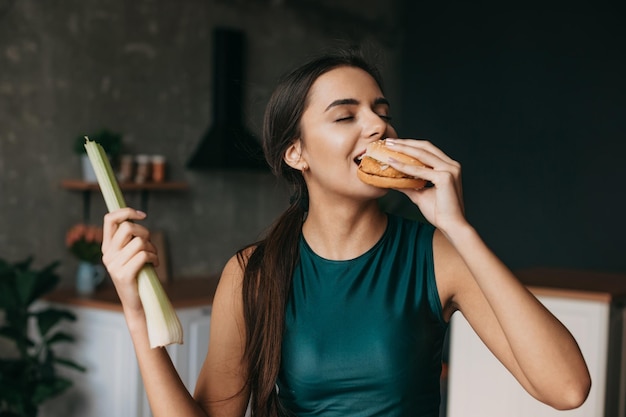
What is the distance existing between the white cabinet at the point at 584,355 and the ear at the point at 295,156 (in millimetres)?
1799

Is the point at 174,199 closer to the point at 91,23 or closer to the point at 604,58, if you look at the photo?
the point at 91,23

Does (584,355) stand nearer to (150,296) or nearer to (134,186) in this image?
(150,296)

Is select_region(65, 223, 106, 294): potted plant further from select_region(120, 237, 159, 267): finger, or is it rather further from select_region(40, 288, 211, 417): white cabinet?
select_region(120, 237, 159, 267): finger

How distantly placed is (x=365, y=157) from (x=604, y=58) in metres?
4.42

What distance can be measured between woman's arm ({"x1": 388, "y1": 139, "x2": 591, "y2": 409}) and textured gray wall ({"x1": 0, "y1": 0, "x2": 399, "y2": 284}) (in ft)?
6.45

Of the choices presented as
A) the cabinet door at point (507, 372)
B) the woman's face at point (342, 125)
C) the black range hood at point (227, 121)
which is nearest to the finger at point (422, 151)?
the woman's face at point (342, 125)

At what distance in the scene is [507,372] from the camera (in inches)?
125

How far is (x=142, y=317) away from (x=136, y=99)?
3275 millimetres

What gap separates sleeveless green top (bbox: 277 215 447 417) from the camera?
4.83 feet

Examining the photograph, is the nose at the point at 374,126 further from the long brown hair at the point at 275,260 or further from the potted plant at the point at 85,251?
the potted plant at the point at 85,251

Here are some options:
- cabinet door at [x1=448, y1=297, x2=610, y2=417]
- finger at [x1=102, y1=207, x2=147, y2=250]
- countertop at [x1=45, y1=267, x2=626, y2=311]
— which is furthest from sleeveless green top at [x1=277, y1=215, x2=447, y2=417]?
countertop at [x1=45, y1=267, x2=626, y2=311]

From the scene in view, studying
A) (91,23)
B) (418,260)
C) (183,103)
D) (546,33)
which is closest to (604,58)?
(546,33)

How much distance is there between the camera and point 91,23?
4176mm

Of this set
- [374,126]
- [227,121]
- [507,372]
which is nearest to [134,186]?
Result: [227,121]
